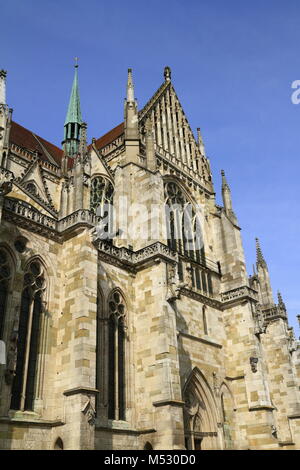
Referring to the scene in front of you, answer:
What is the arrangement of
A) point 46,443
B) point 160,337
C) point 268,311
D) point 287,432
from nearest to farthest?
point 46,443
point 160,337
point 287,432
point 268,311

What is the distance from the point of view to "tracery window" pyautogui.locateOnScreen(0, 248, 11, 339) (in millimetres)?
13863

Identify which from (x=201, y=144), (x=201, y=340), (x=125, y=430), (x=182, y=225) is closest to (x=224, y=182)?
(x=201, y=144)

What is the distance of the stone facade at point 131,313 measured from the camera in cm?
1397

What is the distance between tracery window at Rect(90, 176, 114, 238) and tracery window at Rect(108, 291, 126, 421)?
18.0 feet

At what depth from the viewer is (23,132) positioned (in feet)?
91.5

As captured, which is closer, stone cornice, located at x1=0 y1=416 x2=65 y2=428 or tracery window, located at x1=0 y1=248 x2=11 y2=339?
stone cornice, located at x1=0 y1=416 x2=65 y2=428

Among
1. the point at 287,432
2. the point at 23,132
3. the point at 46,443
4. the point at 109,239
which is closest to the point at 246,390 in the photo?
the point at 287,432

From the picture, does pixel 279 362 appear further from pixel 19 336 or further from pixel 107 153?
pixel 19 336

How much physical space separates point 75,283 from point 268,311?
51.0ft

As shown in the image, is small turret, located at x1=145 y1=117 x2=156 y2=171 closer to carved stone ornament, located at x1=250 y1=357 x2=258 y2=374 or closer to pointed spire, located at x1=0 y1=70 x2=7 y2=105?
pointed spire, located at x1=0 y1=70 x2=7 y2=105

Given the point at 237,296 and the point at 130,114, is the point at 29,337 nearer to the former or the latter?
the point at 237,296

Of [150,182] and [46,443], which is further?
[150,182]

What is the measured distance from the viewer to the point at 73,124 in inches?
1391

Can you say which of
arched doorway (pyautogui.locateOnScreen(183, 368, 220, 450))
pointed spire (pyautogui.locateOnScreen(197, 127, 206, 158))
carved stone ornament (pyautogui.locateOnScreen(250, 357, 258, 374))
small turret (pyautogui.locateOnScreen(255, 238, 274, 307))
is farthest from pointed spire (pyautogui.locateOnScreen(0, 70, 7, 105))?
small turret (pyautogui.locateOnScreen(255, 238, 274, 307))
